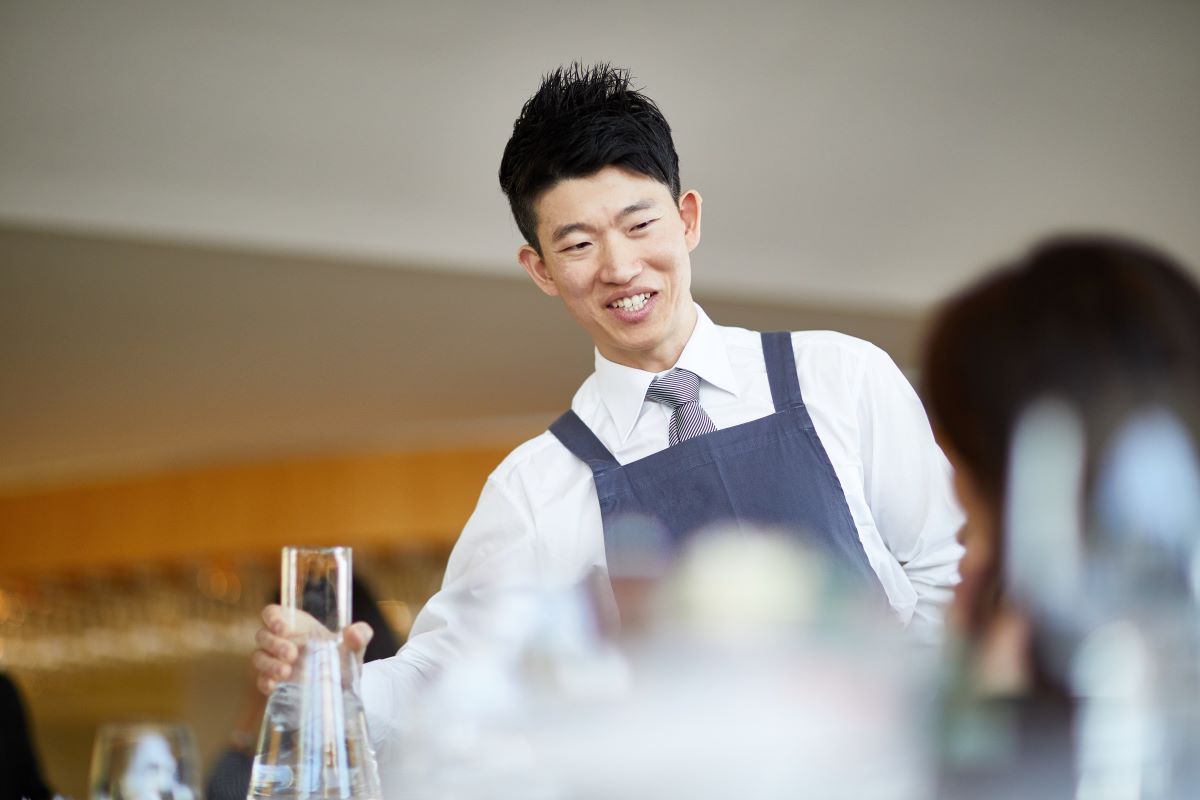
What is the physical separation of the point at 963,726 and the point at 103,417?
16.5 ft

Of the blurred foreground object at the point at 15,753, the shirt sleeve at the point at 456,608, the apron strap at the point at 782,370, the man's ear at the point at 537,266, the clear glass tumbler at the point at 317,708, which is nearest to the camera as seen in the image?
the clear glass tumbler at the point at 317,708

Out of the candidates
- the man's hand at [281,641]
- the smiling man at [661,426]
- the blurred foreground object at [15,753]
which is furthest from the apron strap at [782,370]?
the blurred foreground object at [15,753]

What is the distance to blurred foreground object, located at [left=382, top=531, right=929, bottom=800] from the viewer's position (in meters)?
0.63

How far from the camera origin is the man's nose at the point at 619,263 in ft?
4.62

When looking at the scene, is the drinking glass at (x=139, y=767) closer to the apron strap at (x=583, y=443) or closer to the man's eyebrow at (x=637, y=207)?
the apron strap at (x=583, y=443)

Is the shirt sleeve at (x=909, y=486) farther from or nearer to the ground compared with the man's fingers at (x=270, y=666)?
farther from the ground

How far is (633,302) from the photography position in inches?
56.9

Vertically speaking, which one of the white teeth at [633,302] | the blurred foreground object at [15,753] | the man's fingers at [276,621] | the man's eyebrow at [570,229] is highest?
the man's eyebrow at [570,229]

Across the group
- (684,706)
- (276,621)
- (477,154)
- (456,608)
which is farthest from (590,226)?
(477,154)

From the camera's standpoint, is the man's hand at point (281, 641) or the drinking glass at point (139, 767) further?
the drinking glass at point (139, 767)

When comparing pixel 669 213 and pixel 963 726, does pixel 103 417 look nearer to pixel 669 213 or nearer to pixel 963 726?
pixel 669 213

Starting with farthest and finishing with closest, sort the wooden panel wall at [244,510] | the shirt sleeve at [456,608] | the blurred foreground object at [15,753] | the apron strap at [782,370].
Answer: the wooden panel wall at [244,510] < the blurred foreground object at [15,753] < the apron strap at [782,370] < the shirt sleeve at [456,608]

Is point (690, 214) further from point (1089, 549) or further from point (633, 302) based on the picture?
point (1089, 549)

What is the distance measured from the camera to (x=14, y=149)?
2941 millimetres
